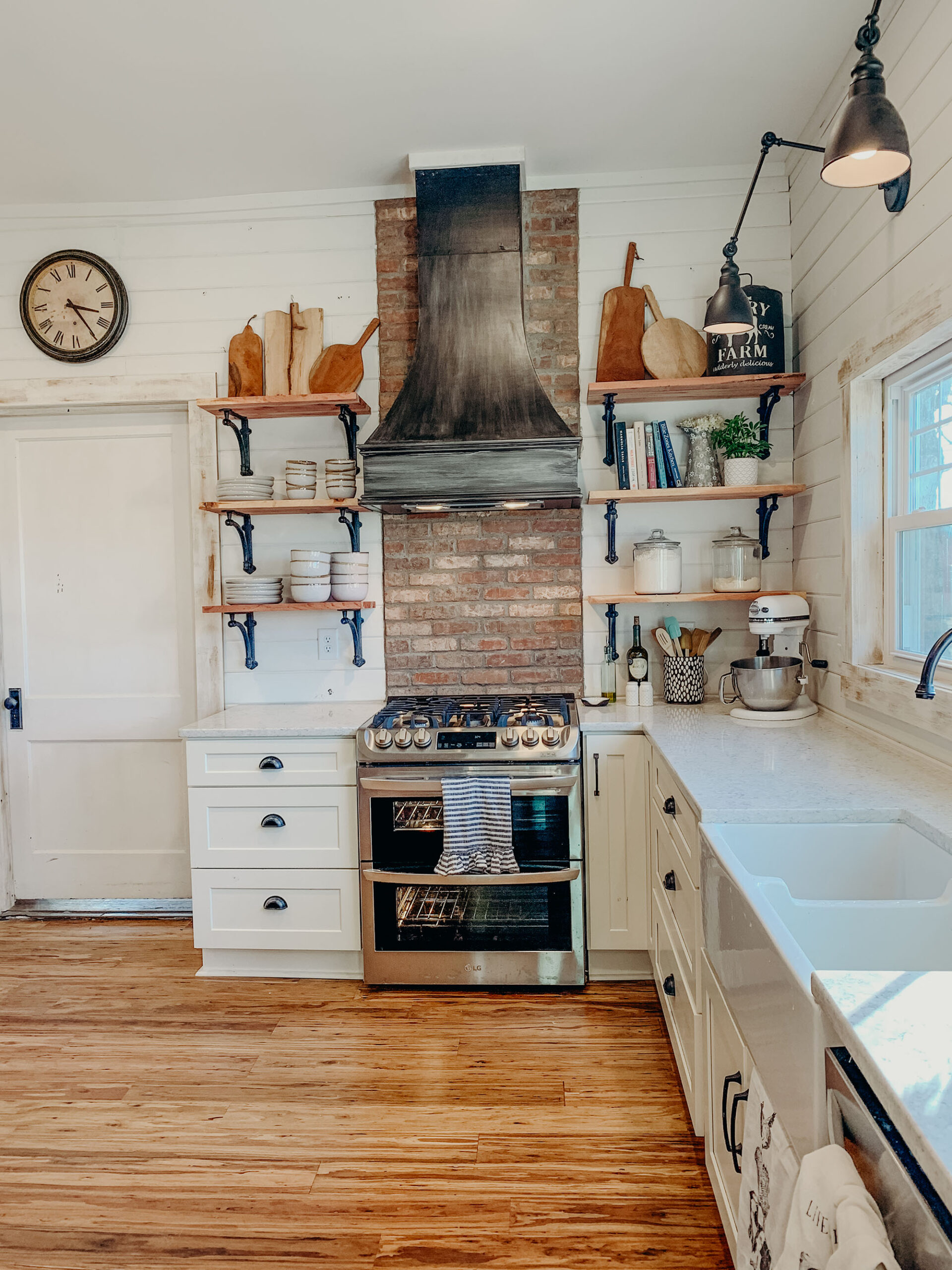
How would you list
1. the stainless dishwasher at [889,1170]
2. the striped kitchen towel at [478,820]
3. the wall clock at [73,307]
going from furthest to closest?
the wall clock at [73,307], the striped kitchen towel at [478,820], the stainless dishwasher at [889,1170]

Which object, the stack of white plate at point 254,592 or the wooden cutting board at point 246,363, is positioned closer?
the stack of white plate at point 254,592

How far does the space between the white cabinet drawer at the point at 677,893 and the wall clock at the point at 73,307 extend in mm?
2922

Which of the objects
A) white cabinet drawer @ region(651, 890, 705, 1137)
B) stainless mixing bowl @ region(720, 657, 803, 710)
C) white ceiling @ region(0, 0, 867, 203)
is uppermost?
white ceiling @ region(0, 0, 867, 203)

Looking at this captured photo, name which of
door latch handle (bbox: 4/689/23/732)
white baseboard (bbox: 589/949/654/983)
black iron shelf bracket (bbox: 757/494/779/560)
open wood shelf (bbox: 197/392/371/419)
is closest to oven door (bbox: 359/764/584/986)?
white baseboard (bbox: 589/949/654/983)

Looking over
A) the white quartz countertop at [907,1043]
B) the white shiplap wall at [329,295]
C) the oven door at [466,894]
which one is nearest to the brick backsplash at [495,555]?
the white shiplap wall at [329,295]

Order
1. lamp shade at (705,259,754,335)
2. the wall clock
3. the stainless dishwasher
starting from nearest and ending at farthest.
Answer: the stainless dishwasher, lamp shade at (705,259,754,335), the wall clock

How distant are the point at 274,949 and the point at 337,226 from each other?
2.84 metres

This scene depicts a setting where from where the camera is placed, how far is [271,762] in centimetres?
298

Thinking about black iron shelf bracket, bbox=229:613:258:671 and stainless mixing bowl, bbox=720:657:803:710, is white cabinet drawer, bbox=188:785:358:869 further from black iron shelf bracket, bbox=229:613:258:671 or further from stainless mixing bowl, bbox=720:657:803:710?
stainless mixing bowl, bbox=720:657:803:710

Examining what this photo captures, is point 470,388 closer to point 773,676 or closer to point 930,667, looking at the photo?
point 773,676

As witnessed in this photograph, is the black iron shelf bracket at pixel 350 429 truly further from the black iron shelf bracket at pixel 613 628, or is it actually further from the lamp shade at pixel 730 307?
the lamp shade at pixel 730 307

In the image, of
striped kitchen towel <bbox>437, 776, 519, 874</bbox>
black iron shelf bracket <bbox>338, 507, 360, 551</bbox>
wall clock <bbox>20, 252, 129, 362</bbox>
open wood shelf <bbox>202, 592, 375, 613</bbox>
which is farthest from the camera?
wall clock <bbox>20, 252, 129, 362</bbox>

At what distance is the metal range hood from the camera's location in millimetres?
2904

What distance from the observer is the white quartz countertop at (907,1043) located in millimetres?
739
